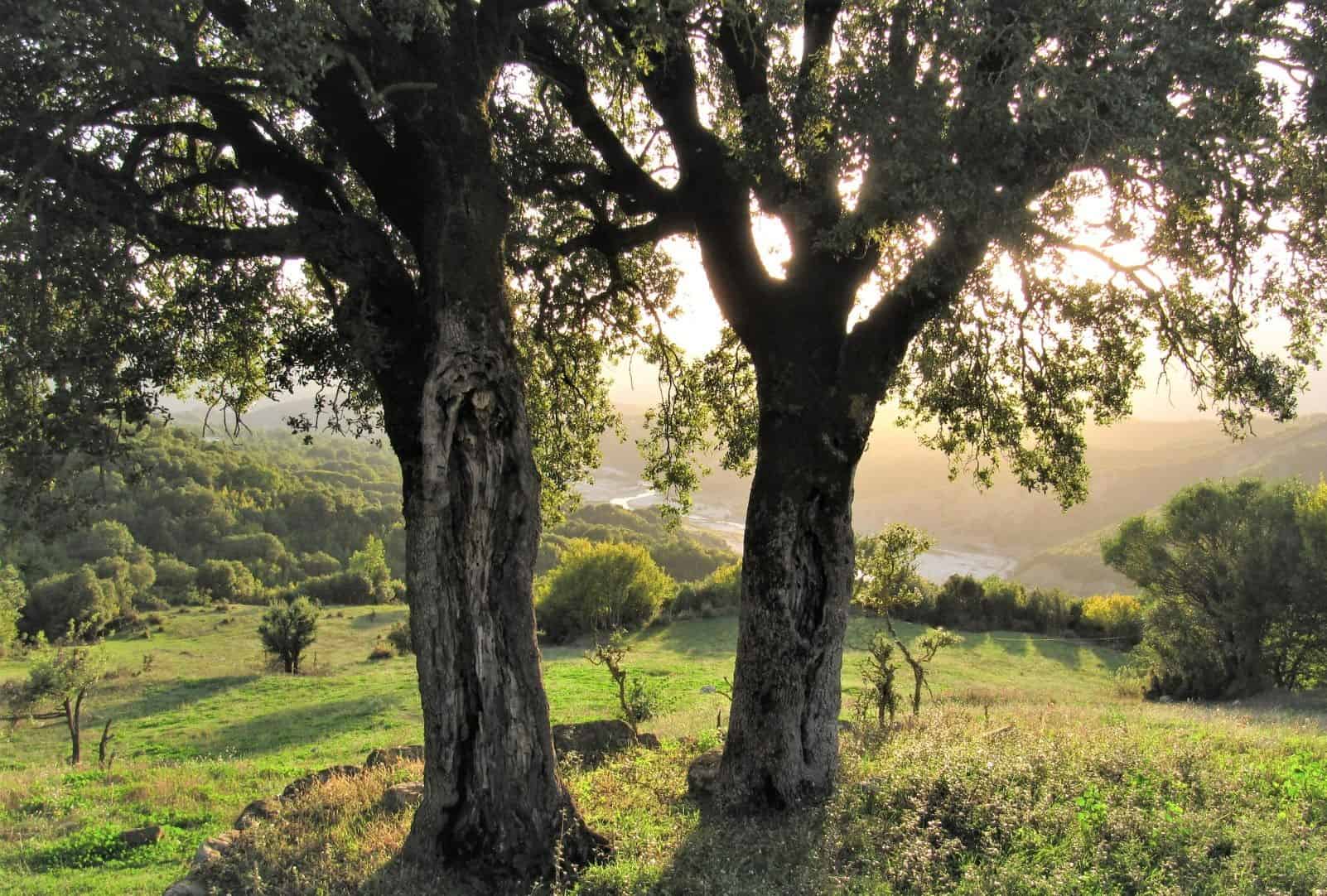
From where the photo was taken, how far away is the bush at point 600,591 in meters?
54.5

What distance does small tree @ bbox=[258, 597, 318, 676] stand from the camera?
137 feet

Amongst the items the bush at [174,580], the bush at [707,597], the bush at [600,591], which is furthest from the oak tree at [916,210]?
the bush at [174,580]

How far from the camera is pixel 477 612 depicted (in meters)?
6.64

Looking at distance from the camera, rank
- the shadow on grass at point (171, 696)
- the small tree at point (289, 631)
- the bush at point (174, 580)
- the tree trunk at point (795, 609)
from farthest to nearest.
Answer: the bush at point (174, 580)
the small tree at point (289, 631)
the shadow on grass at point (171, 696)
the tree trunk at point (795, 609)

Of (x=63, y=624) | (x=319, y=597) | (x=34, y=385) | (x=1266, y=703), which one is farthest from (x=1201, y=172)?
(x=319, y=597)

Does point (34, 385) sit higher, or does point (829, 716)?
point (34, 385)

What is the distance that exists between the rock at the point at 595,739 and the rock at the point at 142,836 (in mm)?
5958

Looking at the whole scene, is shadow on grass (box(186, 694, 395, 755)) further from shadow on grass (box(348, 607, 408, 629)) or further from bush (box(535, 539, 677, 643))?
shadow on grass (box(348, 607, 408, 629))

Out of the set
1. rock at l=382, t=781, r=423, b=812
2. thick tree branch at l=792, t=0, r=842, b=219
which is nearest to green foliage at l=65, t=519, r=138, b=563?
rock at l=382, t=781, r=423, b=812

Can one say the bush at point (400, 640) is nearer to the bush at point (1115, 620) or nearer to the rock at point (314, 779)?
the rock at point (314, 779)

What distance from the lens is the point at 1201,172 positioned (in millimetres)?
5582

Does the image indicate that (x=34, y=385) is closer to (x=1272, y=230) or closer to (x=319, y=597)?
(x=1272, y=230)

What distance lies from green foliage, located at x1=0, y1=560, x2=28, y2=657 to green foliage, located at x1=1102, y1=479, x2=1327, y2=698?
61733mm

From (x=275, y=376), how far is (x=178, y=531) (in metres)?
132
